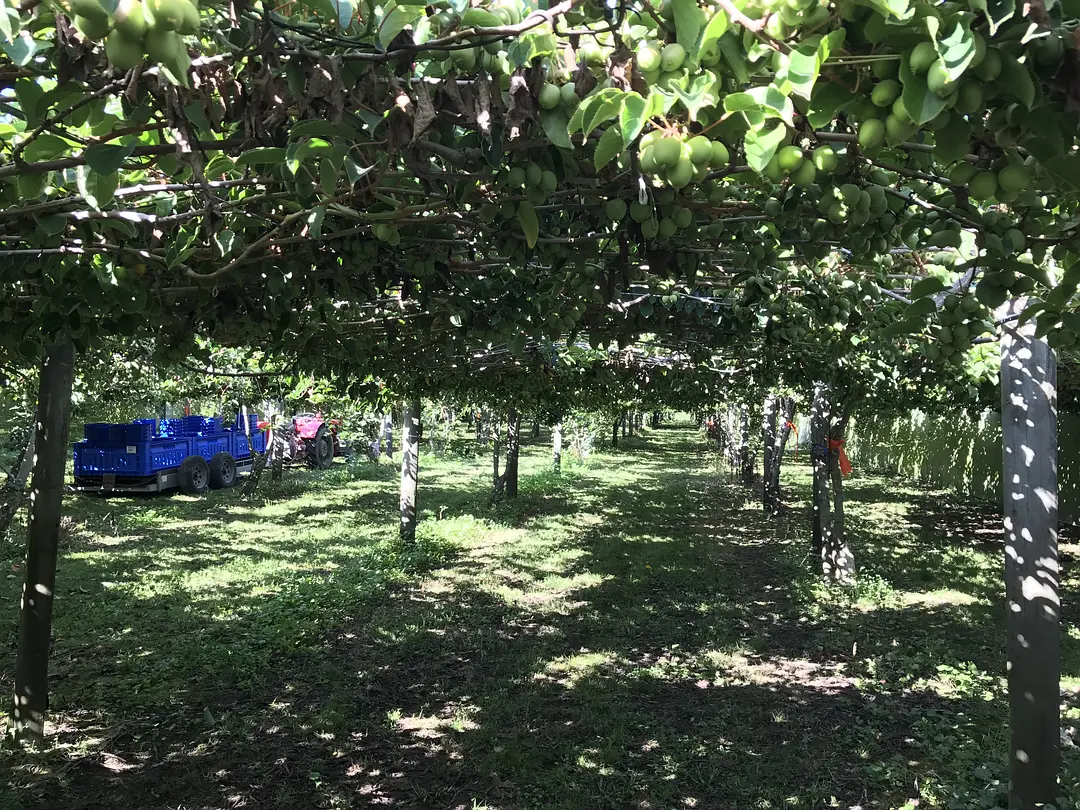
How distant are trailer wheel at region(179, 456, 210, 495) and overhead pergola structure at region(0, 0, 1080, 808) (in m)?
14.1

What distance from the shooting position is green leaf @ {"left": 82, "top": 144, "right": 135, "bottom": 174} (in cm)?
132

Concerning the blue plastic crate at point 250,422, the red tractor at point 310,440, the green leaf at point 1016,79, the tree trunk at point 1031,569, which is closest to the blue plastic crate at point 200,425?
the blue plastic crate at point 250,422

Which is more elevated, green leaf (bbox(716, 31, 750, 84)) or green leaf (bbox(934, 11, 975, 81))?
green leaf (bbox(716, 31, 750, 84))

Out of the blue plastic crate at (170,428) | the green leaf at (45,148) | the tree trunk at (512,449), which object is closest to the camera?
the green leaf at (45,148)

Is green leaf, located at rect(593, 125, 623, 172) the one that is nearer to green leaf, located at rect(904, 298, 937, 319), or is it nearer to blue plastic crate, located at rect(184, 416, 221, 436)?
green leaf, located at rect(904, 298, 937, 319)

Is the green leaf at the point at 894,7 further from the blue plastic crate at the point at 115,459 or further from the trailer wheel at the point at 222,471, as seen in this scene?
the trailer wheel at the point at 222,471

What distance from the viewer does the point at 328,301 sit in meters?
3.79

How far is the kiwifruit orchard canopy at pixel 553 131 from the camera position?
102 centimetres

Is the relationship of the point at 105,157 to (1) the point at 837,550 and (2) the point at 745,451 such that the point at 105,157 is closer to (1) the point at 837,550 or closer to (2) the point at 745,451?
(1) the point at 837,550

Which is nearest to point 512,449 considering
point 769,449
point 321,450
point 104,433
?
point 769,449

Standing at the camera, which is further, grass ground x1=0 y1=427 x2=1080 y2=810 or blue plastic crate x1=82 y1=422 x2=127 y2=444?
blue plastic crate x1=82 y1=422 x2=127 y2=444

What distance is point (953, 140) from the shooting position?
1.12 meters

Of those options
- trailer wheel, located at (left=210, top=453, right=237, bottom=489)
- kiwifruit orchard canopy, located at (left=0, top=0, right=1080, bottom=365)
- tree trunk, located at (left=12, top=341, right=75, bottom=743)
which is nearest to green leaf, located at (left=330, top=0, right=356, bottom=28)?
kiwifruit orchard canopy, located at (left=0, top=0, right=1080, bottom=365)

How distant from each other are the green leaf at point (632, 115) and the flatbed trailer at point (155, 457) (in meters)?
16.1
